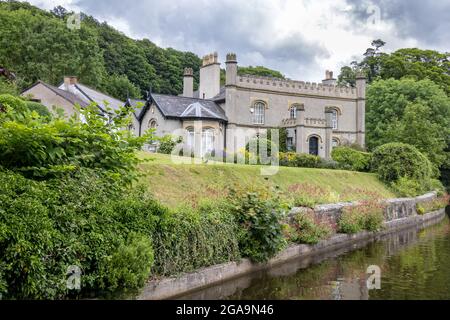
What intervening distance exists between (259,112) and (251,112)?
101 centimetres

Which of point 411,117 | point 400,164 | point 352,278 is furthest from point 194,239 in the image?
point 411,117

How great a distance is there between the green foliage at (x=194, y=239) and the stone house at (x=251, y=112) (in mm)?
19281

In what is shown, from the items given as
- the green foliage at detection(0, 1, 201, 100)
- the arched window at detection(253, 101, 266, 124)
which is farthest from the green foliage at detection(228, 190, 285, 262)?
the green foliage at detection(0, 1, 201, 100)

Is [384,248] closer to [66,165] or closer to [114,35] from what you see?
[66,165]

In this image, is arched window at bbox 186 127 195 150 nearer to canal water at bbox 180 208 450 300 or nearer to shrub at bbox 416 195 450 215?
shrub at bbox 416 195 450 215

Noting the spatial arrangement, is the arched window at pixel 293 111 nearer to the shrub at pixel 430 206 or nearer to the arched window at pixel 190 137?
the arched window at pixel 190 137

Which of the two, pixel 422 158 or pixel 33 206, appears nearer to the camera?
pixel 33 206

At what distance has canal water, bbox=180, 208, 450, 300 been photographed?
8500mm

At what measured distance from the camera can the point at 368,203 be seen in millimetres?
17578

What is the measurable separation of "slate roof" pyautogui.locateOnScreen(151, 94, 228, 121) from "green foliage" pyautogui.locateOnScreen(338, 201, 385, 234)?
1637 cm

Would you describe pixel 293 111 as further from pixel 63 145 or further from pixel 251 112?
pixel 63 145
